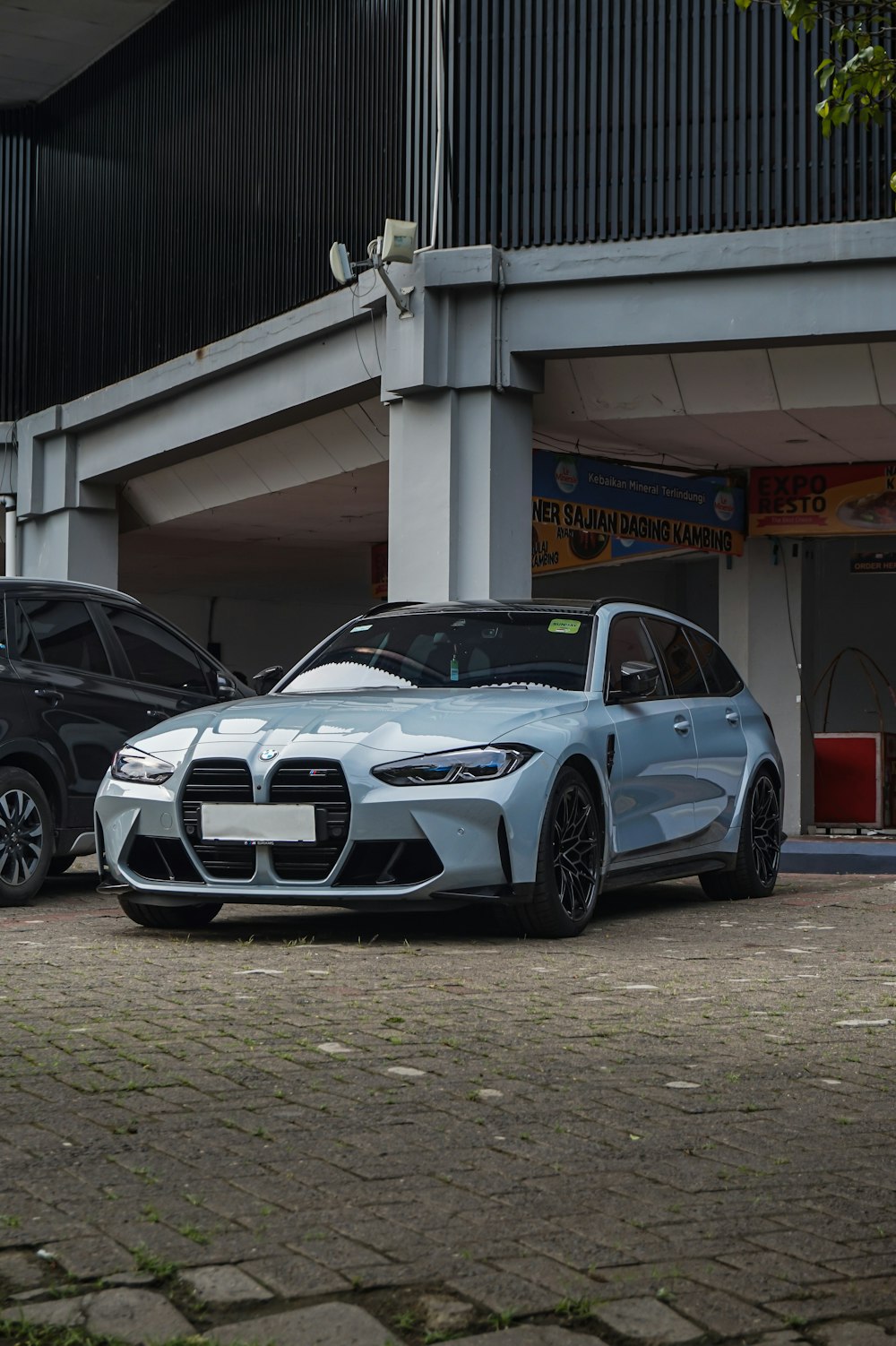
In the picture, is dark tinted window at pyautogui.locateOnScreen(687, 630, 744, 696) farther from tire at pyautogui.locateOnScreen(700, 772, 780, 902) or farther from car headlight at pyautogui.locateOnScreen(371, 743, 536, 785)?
car headlight at pyautogui.locateOnScreen(371, 743, 536, 785)

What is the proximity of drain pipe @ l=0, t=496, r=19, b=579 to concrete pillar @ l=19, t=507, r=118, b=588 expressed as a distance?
1.14 feet

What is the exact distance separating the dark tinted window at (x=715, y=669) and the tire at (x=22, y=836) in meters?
3.76

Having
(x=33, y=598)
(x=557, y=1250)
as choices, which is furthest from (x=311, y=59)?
(x=557, y=1250)

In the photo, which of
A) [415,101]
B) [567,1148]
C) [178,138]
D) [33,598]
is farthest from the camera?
[178,138]

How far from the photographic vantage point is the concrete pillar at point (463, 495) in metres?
14.7

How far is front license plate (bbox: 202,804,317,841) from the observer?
7.54 metres

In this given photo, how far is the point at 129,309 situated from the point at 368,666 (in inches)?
514

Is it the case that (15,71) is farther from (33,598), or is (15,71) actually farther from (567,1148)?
(567,1148)

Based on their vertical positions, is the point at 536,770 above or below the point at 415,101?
below

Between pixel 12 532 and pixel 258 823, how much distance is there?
54.3ft

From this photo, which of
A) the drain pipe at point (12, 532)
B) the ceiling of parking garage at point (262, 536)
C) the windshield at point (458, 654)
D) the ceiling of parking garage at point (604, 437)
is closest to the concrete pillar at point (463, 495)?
the ceiling of parking garage at point (604, 437)

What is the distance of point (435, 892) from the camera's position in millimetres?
7473

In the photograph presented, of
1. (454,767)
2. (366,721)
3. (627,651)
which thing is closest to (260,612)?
(627,651)

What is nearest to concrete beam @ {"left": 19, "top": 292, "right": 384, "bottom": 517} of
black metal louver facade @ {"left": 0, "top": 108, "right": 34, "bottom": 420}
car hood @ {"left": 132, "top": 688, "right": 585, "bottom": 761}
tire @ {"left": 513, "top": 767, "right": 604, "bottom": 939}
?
black metal louver facade @ {"left": 0, "top": 108, "right": 34, "bottom": 420}
